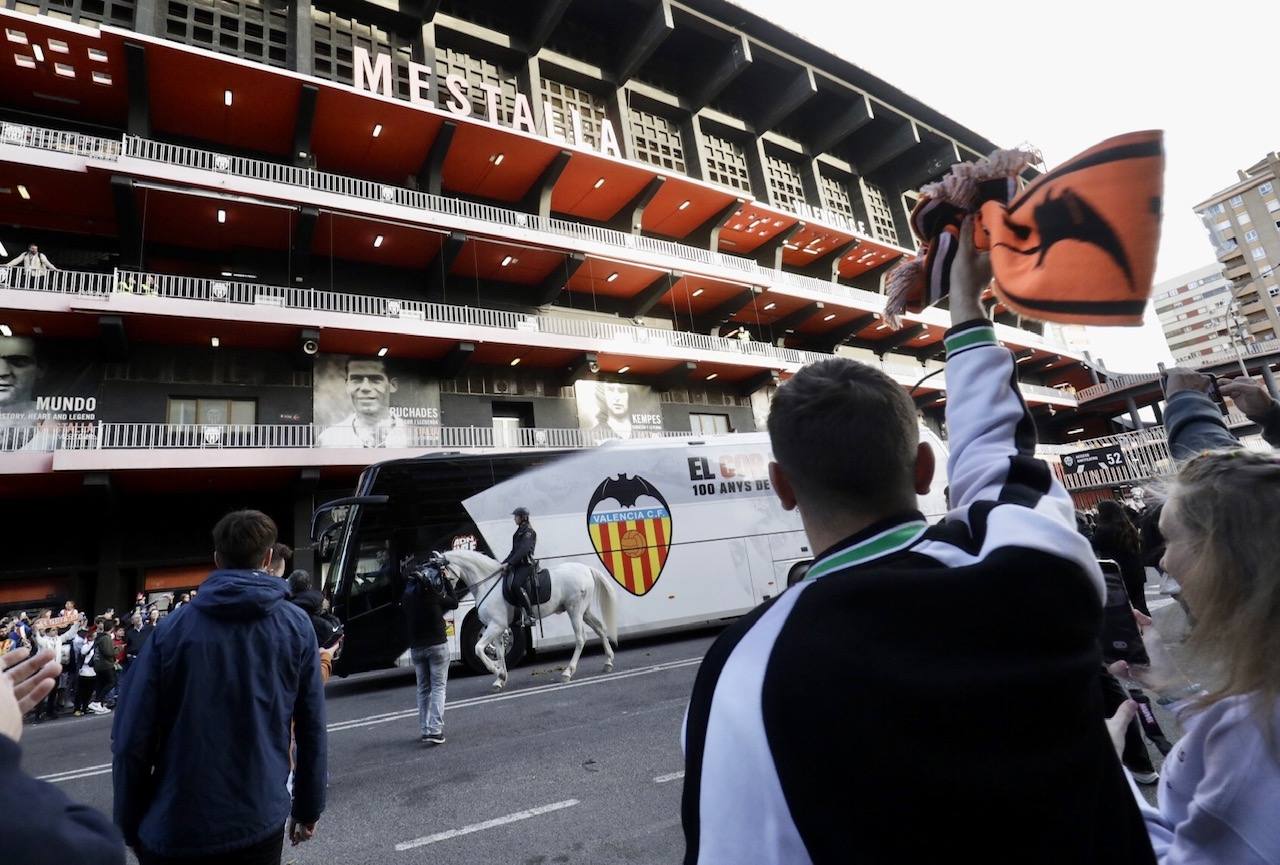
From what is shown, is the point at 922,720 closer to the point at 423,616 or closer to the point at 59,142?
the point at 423,616

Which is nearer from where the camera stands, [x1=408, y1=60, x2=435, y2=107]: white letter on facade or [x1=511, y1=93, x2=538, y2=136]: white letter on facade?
[x1=408, y1=60, x2=435, y2=107]: white letter on facade

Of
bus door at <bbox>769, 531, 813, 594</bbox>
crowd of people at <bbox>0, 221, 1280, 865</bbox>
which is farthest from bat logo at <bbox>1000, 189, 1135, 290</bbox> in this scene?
bus door at <bbox>769, 531, 813, 594</bbox>

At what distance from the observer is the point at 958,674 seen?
2.84 feet

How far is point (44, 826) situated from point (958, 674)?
4.57ft

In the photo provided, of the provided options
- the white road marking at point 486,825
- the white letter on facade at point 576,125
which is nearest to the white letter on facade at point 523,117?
the white letter on facade at point 576,125

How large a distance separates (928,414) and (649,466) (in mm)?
24213

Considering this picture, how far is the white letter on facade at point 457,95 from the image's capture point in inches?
758

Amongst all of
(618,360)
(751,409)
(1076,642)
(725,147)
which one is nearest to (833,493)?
(1076,642)

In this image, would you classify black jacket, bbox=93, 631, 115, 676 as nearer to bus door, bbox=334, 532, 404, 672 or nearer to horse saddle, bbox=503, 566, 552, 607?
bus door, bbox=334, 532, 404, 672

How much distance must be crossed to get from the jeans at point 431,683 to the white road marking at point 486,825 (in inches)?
88.8

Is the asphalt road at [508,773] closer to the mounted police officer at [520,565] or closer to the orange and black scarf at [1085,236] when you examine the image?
the orange and black scarf at [1085,236]

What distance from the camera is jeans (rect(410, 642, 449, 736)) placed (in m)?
6.43

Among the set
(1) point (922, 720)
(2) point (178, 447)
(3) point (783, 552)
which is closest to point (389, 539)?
(2) point (178, 447)

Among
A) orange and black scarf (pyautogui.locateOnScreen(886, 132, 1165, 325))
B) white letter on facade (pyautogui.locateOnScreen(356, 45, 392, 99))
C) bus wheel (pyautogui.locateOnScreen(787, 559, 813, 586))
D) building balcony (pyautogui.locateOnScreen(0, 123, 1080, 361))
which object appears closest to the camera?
orange and black scarf (pyautogui.locateOnScreen(886, 132, 1165, 325))
